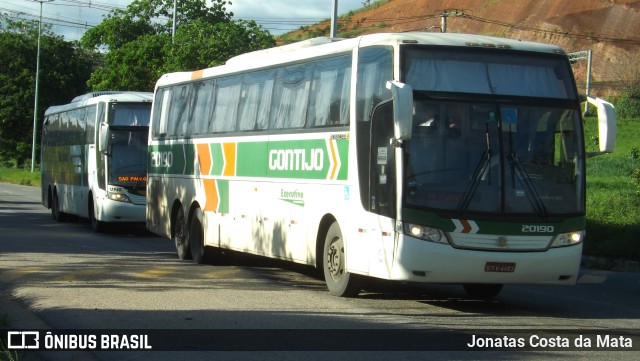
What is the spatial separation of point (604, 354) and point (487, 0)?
92.7m

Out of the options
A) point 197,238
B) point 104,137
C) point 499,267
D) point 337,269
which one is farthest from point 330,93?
point 104,137

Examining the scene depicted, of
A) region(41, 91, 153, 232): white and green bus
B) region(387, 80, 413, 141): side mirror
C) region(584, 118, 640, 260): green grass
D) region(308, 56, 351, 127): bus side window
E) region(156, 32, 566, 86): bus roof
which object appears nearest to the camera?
region(387, 80, 413, 141): side mirror

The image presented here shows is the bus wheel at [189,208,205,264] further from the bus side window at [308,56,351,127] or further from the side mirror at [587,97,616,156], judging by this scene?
the side mirror at [587,97,616,156]

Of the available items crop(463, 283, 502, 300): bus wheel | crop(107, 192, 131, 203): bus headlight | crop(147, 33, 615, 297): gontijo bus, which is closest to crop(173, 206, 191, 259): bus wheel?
crop(147, 33, 615, 297): gontijo bus

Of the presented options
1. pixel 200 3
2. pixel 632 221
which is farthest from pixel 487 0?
pixel 632 221

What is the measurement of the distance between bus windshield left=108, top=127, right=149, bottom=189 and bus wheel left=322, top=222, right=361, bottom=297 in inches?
465

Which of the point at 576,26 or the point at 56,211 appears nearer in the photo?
the point at 56,211

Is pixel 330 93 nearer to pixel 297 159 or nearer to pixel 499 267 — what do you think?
pixel 297 159

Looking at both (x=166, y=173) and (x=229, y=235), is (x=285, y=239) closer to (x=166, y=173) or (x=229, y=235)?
(x=229, y=235)

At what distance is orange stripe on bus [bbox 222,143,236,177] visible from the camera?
17.1 metres

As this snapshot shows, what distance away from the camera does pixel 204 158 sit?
18281mm

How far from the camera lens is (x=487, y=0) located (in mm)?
99438

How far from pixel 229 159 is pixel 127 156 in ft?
26.6

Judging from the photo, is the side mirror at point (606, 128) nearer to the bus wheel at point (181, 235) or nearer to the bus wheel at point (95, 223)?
the bus wheel at point (181, 235)
